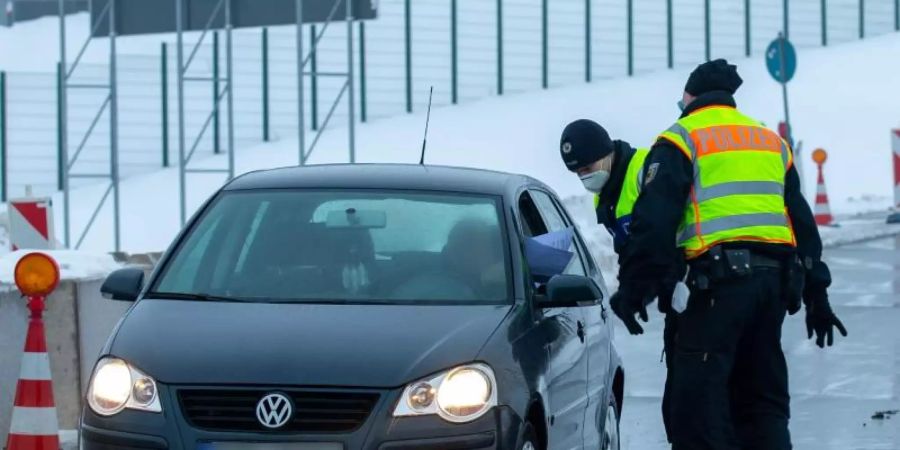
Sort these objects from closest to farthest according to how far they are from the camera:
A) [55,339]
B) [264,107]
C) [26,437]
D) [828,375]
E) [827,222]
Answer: [26,437] → [55,339] → [828,375] → [827,222] → [264,107]

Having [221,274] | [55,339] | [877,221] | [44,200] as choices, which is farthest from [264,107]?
[221,274]

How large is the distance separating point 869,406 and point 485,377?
18.3 feet

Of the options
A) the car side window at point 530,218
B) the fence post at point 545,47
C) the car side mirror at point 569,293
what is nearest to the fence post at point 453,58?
the fence post at point 545,47

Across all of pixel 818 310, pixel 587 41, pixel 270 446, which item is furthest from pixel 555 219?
pixel 587 41

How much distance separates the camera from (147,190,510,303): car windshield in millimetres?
7434

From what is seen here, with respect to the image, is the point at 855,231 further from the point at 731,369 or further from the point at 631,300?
the point at 631,300

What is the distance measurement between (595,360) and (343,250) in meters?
1.27

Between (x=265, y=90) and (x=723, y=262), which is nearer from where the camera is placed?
(x=723, y=262)

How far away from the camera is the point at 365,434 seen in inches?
252

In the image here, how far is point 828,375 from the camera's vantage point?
13.2 m

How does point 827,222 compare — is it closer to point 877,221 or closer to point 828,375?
point 877,221

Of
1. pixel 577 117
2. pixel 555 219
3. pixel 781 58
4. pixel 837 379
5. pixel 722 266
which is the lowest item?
pixel 837 379

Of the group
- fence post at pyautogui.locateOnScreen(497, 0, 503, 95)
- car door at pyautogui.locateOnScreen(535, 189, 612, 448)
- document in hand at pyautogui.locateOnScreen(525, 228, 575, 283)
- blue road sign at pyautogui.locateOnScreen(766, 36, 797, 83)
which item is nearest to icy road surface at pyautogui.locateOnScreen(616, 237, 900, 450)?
car door at pyautogui.locateOnScreen(535, 189, 612, 448)

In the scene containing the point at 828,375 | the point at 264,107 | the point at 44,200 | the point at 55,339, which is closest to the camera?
the point at 55,339
